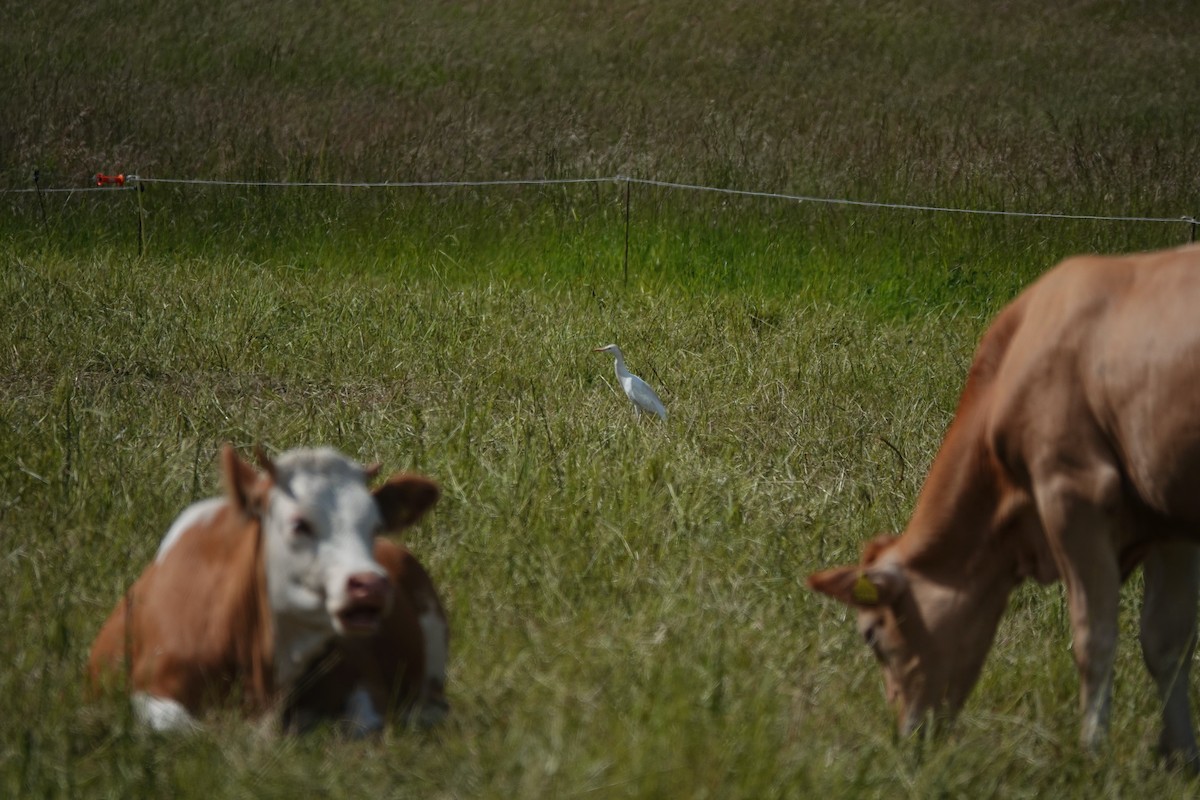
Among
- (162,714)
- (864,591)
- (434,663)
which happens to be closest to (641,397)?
(864,591)

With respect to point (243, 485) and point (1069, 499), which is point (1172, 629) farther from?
point (243, 485)

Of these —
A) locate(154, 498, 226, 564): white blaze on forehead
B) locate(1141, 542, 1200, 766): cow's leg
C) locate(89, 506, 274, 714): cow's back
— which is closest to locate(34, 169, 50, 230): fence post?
locate(154, 498, 226, 564): white blaze on forehead

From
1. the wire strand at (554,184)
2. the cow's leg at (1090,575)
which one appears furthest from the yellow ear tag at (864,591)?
the wire strand at (554,184)

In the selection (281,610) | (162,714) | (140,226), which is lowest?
(140,226)

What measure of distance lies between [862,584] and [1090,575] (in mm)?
597

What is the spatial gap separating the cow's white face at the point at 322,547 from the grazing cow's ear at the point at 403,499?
0.14 m

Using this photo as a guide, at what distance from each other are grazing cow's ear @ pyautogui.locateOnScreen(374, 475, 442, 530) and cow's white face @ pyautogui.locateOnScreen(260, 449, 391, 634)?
5.4 inches

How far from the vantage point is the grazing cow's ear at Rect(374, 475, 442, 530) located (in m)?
3.70

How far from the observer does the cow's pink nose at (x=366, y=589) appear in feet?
10.9

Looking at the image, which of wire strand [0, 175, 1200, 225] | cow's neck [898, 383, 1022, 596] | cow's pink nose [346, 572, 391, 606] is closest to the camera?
cow's pink nose [346, 572, 391, 606]

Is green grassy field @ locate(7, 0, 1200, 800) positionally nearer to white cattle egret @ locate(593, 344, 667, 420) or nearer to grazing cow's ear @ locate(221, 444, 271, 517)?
white cattle egret @ locate(593, 344, 667, 420)

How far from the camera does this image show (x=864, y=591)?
4.21m

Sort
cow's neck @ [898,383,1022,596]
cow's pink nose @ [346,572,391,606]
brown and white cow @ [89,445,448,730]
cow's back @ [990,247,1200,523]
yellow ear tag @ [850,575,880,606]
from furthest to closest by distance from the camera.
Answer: cow's neck @ [898,383,1022,596]
yellow ear tag @ [850,575,880,606]
cow's back @ [990,247,1200,523]
brown and white cow @ [89,445,448,730]
cow's pink nose @ [346,572,391,606]

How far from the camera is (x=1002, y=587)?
4.39m
